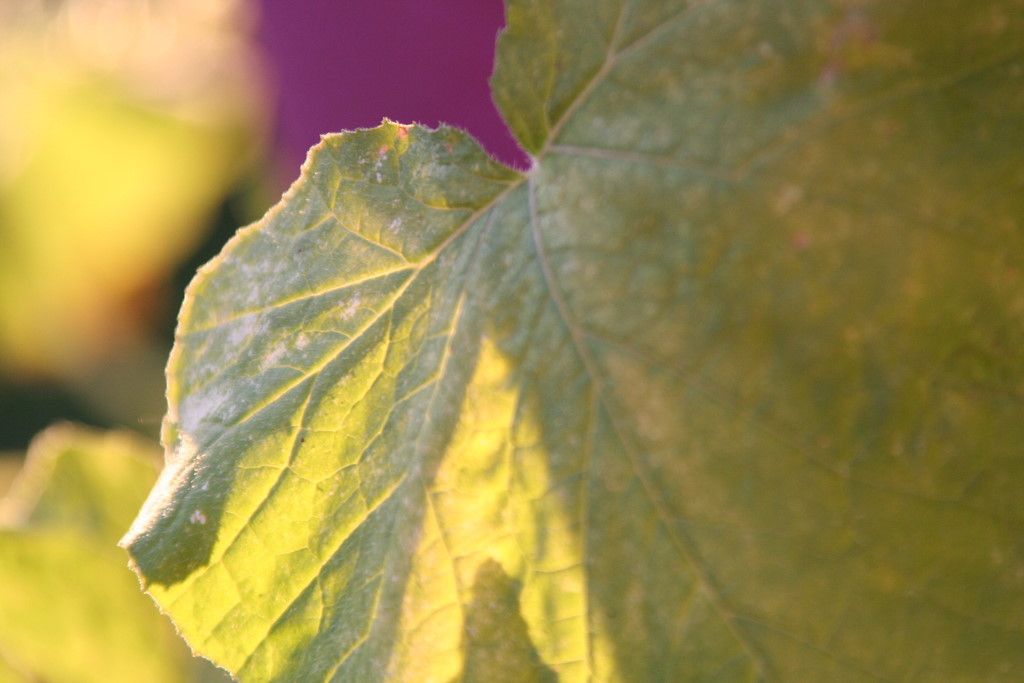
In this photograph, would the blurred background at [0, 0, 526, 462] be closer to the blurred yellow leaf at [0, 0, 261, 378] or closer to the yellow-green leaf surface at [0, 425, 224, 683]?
the blurred yellow leaf at [0, 0, 261, 378]

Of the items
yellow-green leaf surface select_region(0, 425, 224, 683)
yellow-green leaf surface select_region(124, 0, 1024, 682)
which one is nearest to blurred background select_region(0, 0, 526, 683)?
yellow-green leaf surface select_region(0, 425, 224, 683)

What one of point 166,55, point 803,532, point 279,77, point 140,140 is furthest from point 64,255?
point 803,532

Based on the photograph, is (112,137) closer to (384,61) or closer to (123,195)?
(123,195)

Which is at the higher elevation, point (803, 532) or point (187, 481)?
point (187, 481)

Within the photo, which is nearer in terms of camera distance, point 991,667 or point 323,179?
point 991,667

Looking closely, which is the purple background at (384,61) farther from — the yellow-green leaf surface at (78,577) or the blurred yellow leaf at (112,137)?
the yellow-green leaf surface at (78,577)

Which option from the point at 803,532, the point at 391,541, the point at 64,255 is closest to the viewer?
the point at 803,532

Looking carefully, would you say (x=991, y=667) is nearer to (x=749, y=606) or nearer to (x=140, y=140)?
(x=749, y=606)

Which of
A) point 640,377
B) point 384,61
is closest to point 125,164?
point 384,61
